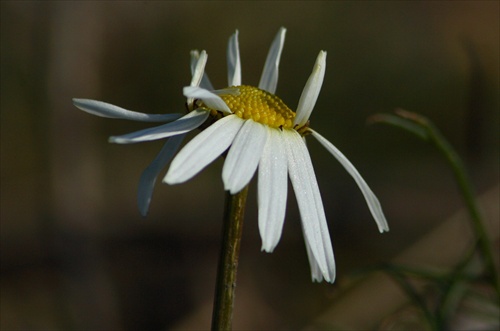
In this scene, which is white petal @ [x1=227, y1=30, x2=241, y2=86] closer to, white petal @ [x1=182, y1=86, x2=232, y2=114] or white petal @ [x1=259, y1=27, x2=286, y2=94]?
white petal @ [x1=259, y1=27, x2=286, y2=94]

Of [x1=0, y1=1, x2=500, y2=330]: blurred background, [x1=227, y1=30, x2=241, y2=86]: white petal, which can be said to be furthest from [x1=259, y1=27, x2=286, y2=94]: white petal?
[x1=0, y1=1, x2=500, y2=330]: blurred background

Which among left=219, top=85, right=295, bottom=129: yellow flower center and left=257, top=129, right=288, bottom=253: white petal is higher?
left=219, top=85, right=295, bottom=129: yellow flower center

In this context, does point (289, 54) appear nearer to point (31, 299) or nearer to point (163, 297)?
point (163, 297)

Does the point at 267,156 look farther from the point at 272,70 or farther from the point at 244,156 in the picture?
the point at 272,70

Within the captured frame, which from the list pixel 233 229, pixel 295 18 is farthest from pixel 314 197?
pixel 295 18

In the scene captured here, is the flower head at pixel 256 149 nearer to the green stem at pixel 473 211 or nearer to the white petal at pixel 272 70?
the white petal at pixel 272 70

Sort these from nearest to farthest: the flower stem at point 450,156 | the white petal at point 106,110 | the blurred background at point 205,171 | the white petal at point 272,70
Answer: the white petal at point 106,110 < the white petal at point 272,70 < the flower stem at point 450,156 < the blurred background at point 205,171

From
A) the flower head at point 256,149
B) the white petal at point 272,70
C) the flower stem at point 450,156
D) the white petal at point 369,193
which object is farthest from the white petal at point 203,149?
the flower stem at point 450,156
